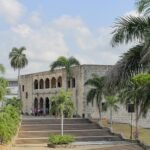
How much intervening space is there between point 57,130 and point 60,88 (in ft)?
47.2

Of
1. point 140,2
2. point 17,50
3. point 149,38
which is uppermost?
point 17,50

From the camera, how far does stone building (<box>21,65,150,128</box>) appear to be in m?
50.3

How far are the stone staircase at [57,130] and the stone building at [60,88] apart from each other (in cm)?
395

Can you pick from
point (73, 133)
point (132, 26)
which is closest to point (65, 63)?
point (73, 133)

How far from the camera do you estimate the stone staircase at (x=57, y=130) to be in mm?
37531

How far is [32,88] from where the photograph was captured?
6391cm

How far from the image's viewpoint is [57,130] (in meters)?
41.9

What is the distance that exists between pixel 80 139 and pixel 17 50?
30.6m

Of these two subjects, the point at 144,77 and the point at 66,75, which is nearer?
the point at 144,77

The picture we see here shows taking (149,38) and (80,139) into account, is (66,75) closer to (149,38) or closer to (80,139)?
(80,139)

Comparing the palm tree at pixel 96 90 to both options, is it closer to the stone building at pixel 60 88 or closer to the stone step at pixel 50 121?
the stone step at pixel 50 121

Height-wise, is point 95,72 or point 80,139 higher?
point 95,72

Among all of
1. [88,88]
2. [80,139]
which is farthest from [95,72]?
[80,139]

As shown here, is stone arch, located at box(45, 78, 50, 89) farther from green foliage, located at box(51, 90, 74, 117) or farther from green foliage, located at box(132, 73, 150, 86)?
green foliage, located at box(132, 73, 150, 86)
